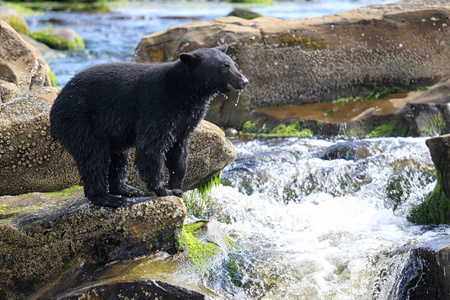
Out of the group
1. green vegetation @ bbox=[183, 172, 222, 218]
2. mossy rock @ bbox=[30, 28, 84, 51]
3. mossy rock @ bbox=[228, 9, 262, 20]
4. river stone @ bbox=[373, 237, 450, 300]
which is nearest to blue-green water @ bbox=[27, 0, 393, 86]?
mossy rock @ bbox=[30, 28, 84, 51]

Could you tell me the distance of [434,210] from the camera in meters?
7.04

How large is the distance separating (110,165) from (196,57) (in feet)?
4.59

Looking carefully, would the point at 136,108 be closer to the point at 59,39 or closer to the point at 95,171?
the point at 95,171

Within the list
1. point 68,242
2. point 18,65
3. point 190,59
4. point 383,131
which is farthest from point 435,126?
point 68,242

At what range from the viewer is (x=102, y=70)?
17.4 ft

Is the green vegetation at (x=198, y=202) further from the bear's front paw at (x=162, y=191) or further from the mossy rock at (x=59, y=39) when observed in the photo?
the mossy rock at (x=59, y=39)

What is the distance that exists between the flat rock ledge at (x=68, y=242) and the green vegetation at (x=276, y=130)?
217 inches

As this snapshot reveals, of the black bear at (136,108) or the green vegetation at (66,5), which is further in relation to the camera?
the green vegetation at (66,5)

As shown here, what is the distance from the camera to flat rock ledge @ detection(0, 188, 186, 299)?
516cm

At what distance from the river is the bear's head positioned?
5.43 ft

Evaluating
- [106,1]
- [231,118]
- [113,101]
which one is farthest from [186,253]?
[106,1]

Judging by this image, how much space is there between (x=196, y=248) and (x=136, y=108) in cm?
142

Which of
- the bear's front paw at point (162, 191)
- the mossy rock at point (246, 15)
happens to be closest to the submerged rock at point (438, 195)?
the bear's front paw at point (162, 191)

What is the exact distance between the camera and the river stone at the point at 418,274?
523 centimetres
